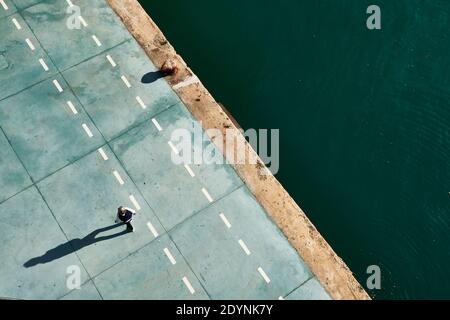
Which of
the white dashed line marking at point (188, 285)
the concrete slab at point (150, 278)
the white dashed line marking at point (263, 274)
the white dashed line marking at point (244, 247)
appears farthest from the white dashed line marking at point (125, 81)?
the white dashed line marking at point (263, 274)

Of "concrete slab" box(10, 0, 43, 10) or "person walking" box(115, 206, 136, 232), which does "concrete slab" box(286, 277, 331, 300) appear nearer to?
"person walking" box(115, 206, 136, 232)

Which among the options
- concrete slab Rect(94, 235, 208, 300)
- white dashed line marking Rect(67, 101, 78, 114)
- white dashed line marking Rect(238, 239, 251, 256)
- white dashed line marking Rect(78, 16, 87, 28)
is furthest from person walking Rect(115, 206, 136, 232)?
white dashed line marking Rect(78, 16, 87, 28)

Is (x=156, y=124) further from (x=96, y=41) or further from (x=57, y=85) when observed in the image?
(x=96, y=41)

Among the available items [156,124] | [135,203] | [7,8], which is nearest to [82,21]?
[7,8]

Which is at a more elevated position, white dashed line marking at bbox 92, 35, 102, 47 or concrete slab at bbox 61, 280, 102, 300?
white dashed line marking at bbox 92, 35, 102, 47
